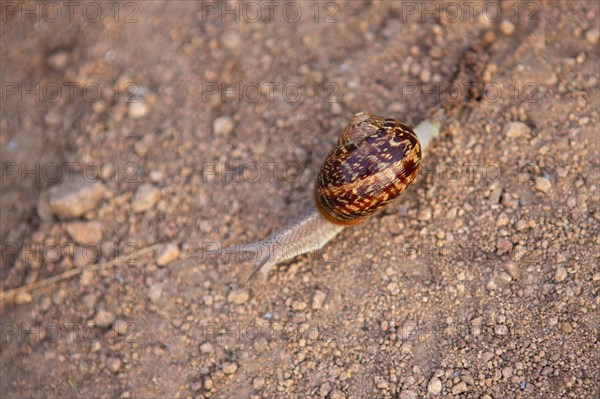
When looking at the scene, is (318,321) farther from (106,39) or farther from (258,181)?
(106,39)

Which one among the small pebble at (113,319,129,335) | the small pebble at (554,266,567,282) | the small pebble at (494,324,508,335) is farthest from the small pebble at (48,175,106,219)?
the small pebble at (554,266,567,282)

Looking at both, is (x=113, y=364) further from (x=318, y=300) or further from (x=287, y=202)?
(x=287, y=202)

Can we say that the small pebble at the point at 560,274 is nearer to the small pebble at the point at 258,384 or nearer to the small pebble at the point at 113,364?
the small pebble at the point at 258,384

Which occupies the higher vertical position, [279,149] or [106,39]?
[106,39]

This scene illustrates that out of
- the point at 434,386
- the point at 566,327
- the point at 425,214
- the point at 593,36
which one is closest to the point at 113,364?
the point at 434,386

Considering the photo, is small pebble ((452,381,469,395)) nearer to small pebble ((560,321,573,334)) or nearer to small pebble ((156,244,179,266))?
small pebble ((560,321,573,334))

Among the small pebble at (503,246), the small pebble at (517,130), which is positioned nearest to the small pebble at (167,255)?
the small pebble at (503,246)

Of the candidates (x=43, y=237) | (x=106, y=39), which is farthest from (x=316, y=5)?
(x=43, y=237)
